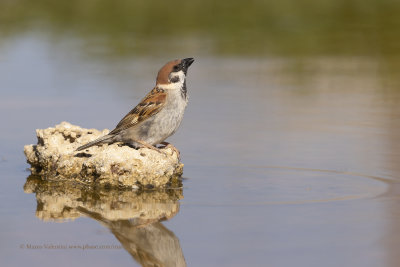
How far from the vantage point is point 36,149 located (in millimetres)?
7402

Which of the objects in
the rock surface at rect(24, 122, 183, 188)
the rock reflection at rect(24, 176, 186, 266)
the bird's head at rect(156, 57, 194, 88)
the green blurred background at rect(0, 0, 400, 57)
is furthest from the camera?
the green blurred background at rect(0, 0, 400, 57)

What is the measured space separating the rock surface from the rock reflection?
4.0 inches

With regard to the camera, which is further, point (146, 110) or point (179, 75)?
point (179, 75)

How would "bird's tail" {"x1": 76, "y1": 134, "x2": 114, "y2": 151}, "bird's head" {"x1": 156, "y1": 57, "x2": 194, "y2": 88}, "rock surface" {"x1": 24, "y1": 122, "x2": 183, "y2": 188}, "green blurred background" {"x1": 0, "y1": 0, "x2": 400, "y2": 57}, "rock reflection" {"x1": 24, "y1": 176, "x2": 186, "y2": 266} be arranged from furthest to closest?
"green blurred background" {"x1": 0, "y1": 0, "x2": 400, "y2": 57} → "bird's head" {"x1": 156, "y1": 57, "x2": 194, "y2": 88} → "bird's tail" {"x1": 76, "y1": 134, "x2": 114, "y2": 151} → "rock surface" {"x1": 24, "y1": 122, "x2": 183, "y2": 188} → "rock reflection" {"x1": 24, "y1": 176, "x2": 186, "y2": 266}

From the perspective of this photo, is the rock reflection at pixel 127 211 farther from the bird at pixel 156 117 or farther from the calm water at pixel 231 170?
the bird at pixel 156 117

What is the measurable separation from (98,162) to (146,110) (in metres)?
0.68

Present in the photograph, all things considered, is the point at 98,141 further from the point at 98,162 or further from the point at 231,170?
the point at 231,170

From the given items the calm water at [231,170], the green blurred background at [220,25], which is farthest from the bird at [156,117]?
the green blurred background at [220,25]

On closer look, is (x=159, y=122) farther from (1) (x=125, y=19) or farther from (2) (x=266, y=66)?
(1) (x=125, y=19)

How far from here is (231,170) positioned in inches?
289

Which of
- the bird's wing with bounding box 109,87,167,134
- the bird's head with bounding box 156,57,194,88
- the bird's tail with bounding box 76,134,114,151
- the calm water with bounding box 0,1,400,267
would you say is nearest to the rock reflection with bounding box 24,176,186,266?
the calm water with bounding box 0,1,400,267

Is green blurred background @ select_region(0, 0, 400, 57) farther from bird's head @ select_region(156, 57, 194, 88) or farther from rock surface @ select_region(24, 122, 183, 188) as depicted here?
rock surface @ select_region(24, 122, 183, 188)

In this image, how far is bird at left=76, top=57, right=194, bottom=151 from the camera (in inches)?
281

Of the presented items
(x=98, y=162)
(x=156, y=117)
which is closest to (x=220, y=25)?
(x=156, y=117)
